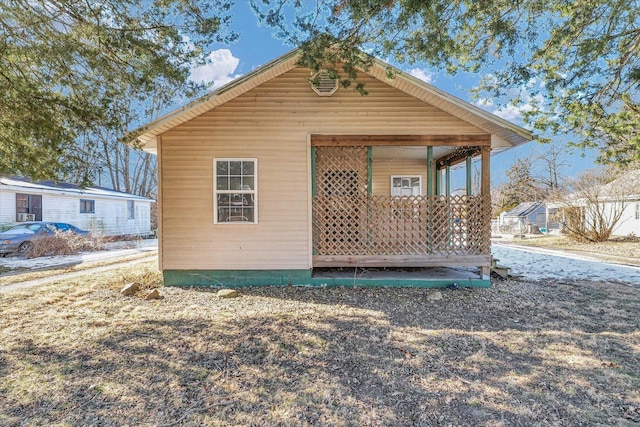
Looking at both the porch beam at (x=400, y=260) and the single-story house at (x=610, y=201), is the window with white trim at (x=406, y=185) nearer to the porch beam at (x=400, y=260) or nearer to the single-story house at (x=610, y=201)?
the porch beam at (x=400, y=260)

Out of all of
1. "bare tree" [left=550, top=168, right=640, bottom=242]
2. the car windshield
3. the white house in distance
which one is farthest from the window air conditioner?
"bare tree" [left=550, top=168, right=640, bottom=242]

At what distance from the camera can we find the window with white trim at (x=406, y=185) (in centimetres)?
1050

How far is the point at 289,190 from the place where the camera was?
700 centimetres

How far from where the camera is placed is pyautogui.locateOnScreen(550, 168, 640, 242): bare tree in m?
16.7

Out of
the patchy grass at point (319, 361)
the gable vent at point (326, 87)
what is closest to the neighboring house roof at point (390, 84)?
the gable vent at point (326, 87)

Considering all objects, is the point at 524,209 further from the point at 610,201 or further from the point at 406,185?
the point at 406,185

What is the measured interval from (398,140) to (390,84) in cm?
119

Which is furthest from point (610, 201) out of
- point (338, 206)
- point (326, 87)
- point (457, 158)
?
point (326, 87)

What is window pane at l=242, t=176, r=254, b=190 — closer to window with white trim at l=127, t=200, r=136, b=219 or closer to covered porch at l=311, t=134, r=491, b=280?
covered porch at l=311, t=134, r=491, b=280

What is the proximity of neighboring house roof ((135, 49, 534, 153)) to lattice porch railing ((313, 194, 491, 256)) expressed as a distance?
4.89 ft

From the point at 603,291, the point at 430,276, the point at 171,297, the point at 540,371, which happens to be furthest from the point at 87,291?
the point at 603,291

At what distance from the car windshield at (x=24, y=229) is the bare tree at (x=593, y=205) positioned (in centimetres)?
2475

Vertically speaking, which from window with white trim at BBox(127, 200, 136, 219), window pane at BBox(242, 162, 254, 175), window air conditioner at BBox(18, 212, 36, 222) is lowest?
window air conditioner at BBox(18, 212, 36, 222)

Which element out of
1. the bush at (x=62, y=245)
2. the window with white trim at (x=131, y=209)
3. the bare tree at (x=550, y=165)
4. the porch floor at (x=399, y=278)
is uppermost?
the bare tree at (x=550, y=165)
